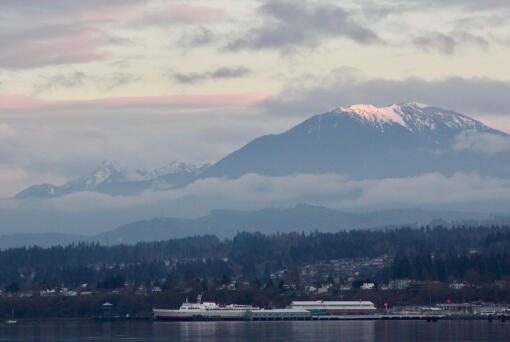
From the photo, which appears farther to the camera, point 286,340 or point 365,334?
point 365,334

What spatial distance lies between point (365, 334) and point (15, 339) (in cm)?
3702

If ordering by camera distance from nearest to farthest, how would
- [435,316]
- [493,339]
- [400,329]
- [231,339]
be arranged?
1. [493,339]
2. [231,339]
3. [400,329]
4. [435,316]

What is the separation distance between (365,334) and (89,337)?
29.5 metres

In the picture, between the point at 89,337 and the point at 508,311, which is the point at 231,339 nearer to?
the point at 89,337

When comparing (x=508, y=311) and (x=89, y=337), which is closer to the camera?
(x=89, y=337)

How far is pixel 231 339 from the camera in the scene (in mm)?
129250

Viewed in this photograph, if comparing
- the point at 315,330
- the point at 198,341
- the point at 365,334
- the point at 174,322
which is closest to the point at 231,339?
the point at 198,341

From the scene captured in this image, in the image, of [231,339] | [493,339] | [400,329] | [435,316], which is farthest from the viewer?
[435,316]

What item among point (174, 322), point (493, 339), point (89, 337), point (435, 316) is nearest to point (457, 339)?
point (493, 339)

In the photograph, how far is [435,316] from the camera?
190 m

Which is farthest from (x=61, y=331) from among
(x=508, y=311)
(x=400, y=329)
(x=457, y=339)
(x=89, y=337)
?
(x=508, y=311)

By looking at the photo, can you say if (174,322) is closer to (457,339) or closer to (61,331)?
(61,331)

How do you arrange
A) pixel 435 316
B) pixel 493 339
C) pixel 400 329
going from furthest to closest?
pixel 435 316
pixel 400 329
pixel 493 339

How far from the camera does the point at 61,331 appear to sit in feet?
511
